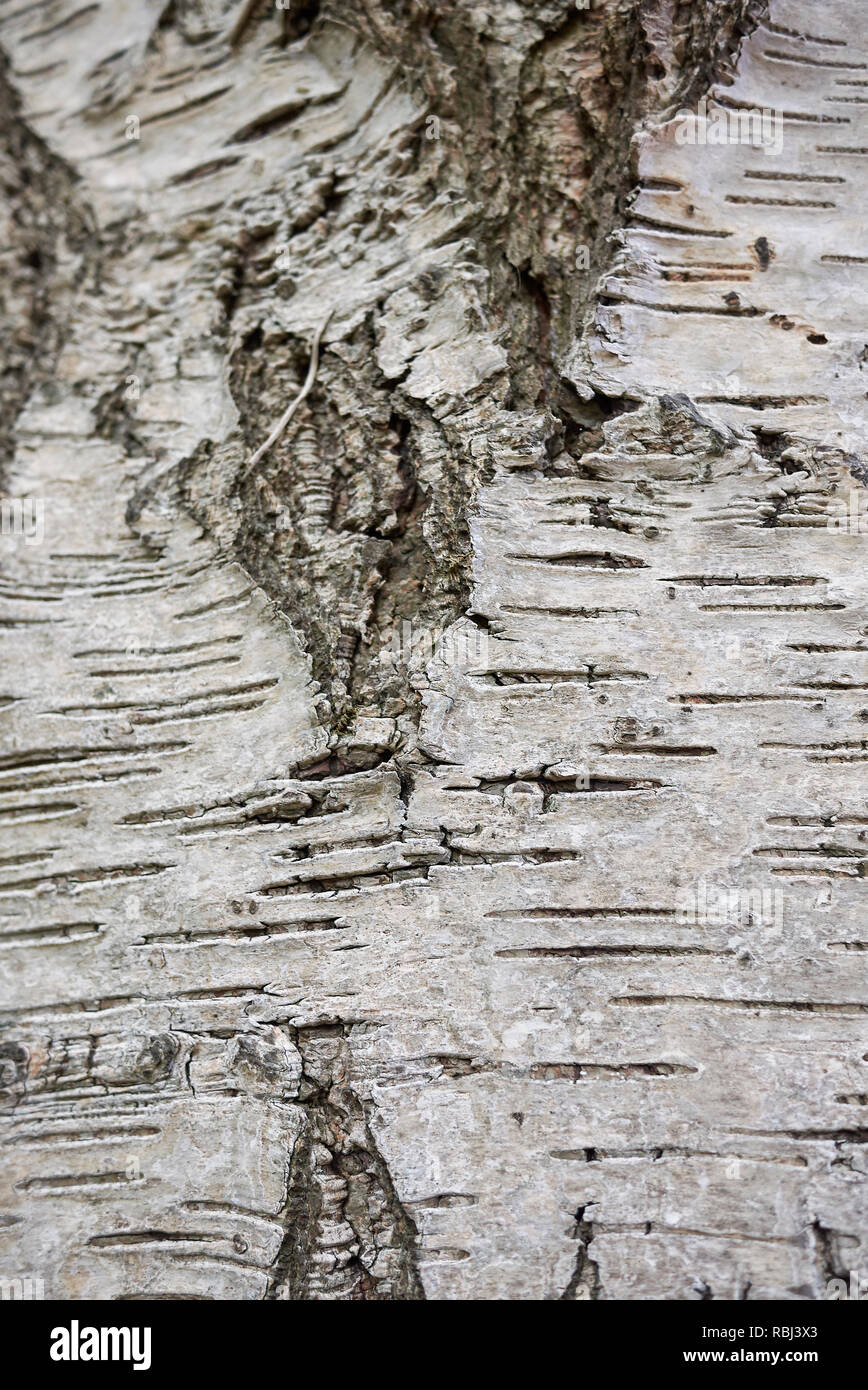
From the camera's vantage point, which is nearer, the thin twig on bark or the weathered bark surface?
the weathered bark surface

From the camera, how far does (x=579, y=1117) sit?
1.76 metres

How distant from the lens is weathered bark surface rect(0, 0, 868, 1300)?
1774 mm

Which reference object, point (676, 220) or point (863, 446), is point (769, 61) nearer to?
point (676, 220)

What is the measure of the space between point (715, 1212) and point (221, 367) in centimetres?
239

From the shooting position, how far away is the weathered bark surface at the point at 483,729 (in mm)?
1774

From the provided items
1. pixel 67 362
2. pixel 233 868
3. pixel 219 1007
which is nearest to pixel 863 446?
pixel 233 868

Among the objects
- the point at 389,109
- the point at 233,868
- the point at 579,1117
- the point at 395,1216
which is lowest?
the point at 395,1216

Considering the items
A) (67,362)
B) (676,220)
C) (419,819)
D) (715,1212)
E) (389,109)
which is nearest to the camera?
(715,1212)

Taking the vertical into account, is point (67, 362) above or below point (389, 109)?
below

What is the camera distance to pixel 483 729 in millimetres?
1930

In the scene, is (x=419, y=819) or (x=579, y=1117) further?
(x=419, y=819)

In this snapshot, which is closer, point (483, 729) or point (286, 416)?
point (483, 729)

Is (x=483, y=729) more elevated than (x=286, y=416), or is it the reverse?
(x=286, y=416)

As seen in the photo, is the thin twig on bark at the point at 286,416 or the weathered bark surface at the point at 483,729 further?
the thin twig on bark at the point at 286,416
